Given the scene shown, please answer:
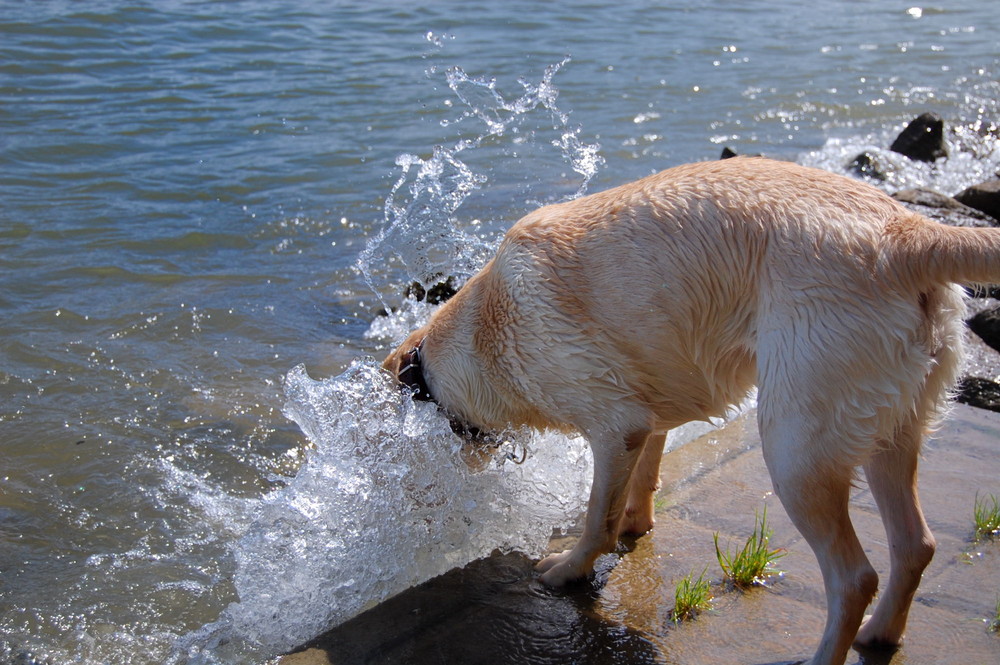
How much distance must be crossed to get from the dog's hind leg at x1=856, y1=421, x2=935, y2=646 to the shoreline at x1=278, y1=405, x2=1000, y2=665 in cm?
9

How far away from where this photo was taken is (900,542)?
3332 millimetres

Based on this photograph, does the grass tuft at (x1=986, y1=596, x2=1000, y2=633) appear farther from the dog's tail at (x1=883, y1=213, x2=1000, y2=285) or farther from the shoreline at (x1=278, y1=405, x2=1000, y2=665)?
the dog's tail at (x1=883, y1=213, x2=1000, y2=285)

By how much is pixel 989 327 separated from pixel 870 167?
4321 mm

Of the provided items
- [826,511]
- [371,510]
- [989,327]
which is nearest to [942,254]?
[826,511]

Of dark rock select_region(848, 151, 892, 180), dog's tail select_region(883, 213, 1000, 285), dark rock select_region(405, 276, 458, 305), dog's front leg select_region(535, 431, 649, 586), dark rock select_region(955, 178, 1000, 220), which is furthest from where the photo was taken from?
dark rock select_region(848, 151, 892, 180)

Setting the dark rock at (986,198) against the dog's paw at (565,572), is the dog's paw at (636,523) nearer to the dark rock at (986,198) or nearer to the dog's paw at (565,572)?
the dog's paw at (565,572)

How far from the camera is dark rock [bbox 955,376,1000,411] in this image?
503 centimetres

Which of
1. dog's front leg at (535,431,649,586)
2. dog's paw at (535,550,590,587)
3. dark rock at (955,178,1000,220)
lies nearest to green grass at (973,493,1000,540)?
dog's front leg at (535,431,649,586)

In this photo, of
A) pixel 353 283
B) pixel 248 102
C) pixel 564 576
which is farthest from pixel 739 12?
pixel 564 576

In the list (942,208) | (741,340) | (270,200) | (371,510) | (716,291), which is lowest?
(371,510)

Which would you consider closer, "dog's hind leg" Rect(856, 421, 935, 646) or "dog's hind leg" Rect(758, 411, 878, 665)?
"dog's hind leg" Rect(758, 411, 878, 665)

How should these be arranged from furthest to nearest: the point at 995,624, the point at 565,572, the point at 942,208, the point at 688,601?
the point at 942,208
the point at 565,572
the point at 688,601
the point at 995,624

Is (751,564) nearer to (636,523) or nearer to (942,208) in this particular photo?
(636,523)

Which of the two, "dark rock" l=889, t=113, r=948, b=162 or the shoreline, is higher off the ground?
"dark rock" l=889, t=113, r=948, b=162
